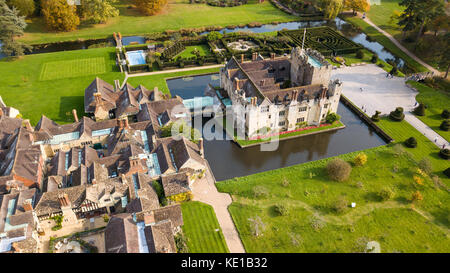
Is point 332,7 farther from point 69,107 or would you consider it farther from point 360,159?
point 69,107

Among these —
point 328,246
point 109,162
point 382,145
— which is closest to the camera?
point 328,246

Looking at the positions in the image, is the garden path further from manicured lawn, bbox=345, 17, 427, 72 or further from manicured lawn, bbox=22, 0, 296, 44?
manicured lawn, bbox=22, 0, 296, 44

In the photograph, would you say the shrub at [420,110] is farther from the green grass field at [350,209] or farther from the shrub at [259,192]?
the shrub at [259,192]

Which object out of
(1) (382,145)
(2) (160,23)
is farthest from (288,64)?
(2) (160,23)

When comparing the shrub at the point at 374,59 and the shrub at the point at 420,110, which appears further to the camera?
the shrub at the point at 374,59

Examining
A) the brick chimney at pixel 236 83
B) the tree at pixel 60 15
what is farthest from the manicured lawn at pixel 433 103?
the tree at pixel 60 15

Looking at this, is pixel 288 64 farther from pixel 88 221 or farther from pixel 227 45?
pixel 88 221
